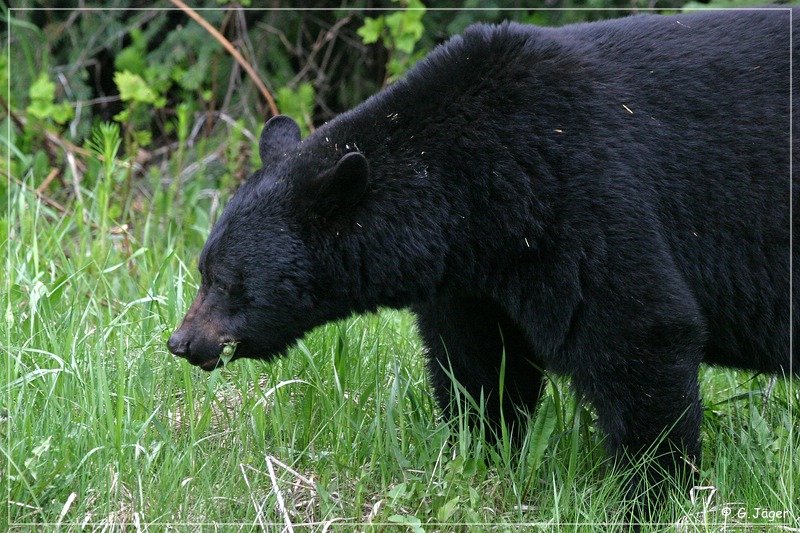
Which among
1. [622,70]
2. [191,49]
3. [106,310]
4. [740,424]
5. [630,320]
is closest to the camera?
[630,320]

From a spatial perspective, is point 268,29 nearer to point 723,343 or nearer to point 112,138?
point 112,138

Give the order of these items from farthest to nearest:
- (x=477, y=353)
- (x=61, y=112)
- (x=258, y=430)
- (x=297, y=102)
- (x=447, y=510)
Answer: (x=297, y=102) < (x=61, y=112) < (x=477, y=353) < (x=258, y=430) < (x=447, y=510)

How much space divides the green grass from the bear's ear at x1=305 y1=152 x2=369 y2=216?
28.1 inches

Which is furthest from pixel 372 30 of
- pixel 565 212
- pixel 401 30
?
pixel 565 212

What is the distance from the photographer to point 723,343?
12.4ft

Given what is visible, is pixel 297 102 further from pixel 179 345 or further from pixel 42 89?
pixel 179 345

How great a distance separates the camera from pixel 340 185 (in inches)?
135

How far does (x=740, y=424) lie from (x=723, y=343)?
559 millimetres

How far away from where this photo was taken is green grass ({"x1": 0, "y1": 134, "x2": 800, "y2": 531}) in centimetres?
322

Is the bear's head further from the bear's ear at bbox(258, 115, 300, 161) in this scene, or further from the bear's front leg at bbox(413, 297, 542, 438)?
the bear's front leg at bbox(413, 297, 542, 438)

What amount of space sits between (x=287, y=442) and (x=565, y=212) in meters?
1.29

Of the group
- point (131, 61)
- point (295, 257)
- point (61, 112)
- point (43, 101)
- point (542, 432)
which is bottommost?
point (542, 432)

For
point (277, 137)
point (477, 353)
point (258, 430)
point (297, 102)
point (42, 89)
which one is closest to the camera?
point (258, 430)

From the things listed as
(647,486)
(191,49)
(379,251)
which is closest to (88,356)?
(379,251)
